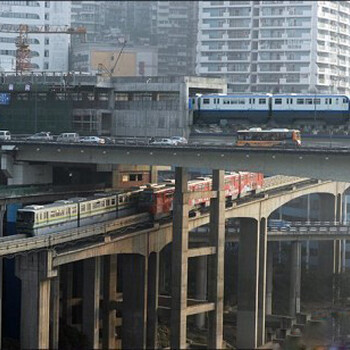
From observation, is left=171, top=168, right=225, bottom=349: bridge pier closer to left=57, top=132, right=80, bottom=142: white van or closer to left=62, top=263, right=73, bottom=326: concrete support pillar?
left=62, top=263, right=73, bottom=326: concrete support pillar

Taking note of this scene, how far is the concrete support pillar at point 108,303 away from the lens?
48906 millimetres

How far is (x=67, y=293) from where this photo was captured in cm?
5062

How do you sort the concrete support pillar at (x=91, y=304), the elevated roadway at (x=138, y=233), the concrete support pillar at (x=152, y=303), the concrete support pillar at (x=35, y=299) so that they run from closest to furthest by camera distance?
the concrete support pillar at (x=35, y=299) < the elevated roadway at (x=138, y=233) < the concrete support pillar at (x=91, y=304) < the concrete support pillar at (x=152, y=303)

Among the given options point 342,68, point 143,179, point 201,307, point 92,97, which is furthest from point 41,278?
point 342,68

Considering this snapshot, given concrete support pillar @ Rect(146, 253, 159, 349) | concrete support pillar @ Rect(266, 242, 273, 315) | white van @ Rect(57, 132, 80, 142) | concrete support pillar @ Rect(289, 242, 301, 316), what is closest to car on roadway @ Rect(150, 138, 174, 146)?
white van @ Rect(57, 132, 80, 142)

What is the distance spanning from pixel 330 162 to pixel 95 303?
1387 centimetres

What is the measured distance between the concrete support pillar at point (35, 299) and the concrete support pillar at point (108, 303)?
29.7 ft

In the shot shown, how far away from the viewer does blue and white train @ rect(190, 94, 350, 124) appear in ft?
182

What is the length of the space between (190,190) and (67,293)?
921 cm

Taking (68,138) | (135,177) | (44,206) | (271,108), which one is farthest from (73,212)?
(271,108)

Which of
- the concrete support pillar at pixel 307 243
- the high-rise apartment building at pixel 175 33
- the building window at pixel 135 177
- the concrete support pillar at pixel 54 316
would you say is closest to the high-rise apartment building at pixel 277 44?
the concrete support pillar at pixel 307 243

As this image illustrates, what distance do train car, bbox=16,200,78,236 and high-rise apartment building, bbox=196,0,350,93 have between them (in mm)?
47108

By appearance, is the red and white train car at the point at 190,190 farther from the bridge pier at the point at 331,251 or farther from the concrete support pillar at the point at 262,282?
the bridge pier at the point at 331,251

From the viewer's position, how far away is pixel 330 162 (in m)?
42.5
